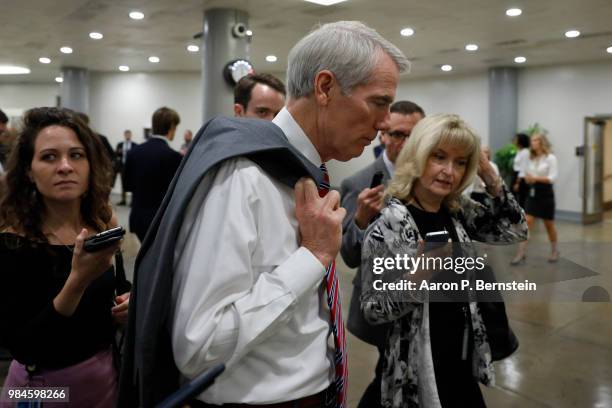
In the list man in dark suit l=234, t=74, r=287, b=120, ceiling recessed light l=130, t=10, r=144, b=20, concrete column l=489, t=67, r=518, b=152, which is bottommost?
man in dark suit l=234, t=74, r=287, b=120

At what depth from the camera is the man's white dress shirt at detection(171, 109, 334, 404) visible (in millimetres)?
896

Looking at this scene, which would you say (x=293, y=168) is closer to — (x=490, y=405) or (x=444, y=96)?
(x=490, y=405)

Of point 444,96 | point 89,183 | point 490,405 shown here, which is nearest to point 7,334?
point 89,183

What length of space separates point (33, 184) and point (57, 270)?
0.32 meters

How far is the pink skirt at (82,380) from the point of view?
145 centimetres

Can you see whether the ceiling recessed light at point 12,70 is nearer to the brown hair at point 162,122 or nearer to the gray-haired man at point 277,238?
the brown hair at point 162,122

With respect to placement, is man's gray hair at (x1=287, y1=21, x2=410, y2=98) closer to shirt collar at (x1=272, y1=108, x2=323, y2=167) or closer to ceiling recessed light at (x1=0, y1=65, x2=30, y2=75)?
shirt collar at (x1=272, y1=108, x2=323, y2=167)

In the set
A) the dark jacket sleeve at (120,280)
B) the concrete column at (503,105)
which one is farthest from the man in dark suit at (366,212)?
the concrete column at (503,105)

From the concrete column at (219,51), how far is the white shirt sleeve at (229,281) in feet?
21.8

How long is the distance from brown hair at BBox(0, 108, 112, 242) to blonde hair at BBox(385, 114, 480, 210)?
1.03 m

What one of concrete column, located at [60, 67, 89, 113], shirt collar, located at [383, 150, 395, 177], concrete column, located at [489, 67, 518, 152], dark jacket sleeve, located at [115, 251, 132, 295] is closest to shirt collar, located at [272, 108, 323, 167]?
dark jacket sleeve, located at [115, 251, 132, 295]

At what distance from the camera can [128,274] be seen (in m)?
5.16

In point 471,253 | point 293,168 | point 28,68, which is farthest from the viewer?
point 28,68

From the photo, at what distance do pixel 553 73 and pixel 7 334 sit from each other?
12375 mm
